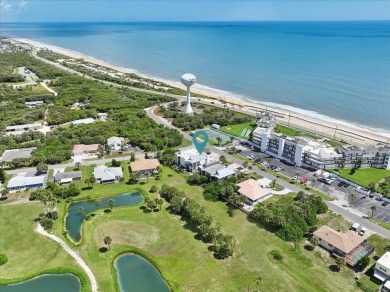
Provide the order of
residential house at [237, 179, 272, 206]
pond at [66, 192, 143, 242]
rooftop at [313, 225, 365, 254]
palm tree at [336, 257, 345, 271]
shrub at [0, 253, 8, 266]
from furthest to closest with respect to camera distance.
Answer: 1. residential house at [237, 179, 272, 206]
2. pond at [66, 192, 143, 242]
3. rooftop at [313, 225, 365, 254]
4. shrub at [0, 253, 8, 266]
5. palm tree at [336, 257, 345, 271]

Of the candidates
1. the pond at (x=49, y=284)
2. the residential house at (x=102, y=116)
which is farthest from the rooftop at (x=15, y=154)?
the pond at (x=49, y=284)

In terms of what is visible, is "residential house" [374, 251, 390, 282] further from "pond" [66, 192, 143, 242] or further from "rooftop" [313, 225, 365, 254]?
"pond" [66, 192, 143, 242]

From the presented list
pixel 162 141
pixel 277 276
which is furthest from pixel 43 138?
pixel 277 276

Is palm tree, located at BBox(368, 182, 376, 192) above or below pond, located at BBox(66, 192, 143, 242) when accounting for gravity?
above

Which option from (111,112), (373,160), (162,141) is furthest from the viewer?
(111,112)

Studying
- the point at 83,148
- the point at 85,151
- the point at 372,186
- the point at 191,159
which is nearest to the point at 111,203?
the point at 191,159

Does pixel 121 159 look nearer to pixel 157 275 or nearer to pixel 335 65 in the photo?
pixel 157 275

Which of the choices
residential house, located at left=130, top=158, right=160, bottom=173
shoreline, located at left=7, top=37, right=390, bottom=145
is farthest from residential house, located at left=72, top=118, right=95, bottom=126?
shoreline, located at left=7, top=37, right=390, bottom=145
